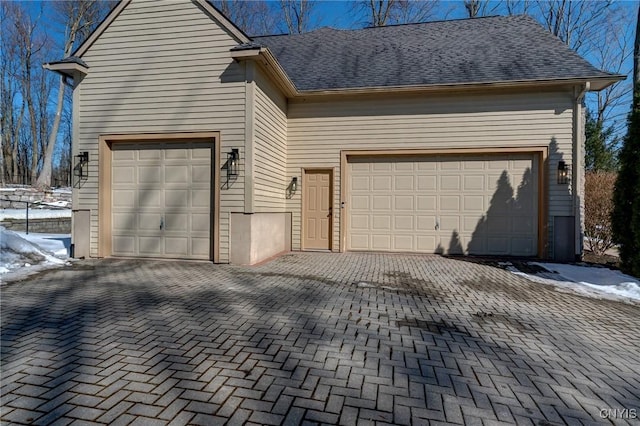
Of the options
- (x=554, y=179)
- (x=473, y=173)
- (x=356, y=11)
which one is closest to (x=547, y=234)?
(x=554, y=179)

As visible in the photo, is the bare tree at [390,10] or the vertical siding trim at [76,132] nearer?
the vertical siding trim at [76,132]

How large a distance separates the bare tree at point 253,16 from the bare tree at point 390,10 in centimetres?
512

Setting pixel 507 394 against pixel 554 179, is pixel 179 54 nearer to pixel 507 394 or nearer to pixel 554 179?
pixel 507 394

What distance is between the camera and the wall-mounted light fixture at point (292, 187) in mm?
9211

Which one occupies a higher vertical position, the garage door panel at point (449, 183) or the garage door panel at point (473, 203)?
the garage door panel at point (449, 183)

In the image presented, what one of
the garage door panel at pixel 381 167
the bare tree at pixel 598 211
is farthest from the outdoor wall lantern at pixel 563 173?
the garage door panel at pixel 381 167

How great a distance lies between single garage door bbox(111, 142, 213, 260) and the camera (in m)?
7.24

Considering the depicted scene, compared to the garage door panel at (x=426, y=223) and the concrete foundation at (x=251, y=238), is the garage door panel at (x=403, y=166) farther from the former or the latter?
the concrete foundation at (x=251, y=238)

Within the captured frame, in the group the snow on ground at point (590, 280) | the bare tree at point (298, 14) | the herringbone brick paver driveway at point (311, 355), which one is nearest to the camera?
the herringbone brick paver driveway at point (311, 355)

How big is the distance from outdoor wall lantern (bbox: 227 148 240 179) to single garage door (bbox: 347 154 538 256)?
3.30m

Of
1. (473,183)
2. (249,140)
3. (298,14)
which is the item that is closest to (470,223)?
(473,183)

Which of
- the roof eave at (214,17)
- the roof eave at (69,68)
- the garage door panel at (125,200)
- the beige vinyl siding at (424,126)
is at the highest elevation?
the roof eave at (214,17)

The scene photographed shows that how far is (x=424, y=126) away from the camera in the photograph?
870cm

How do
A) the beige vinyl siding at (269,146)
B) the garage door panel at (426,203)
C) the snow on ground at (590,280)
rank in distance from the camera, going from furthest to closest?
the garage door panel at (426,203)
the beige vinyl siding at (269,146)
the snow on ground at (590,280)
